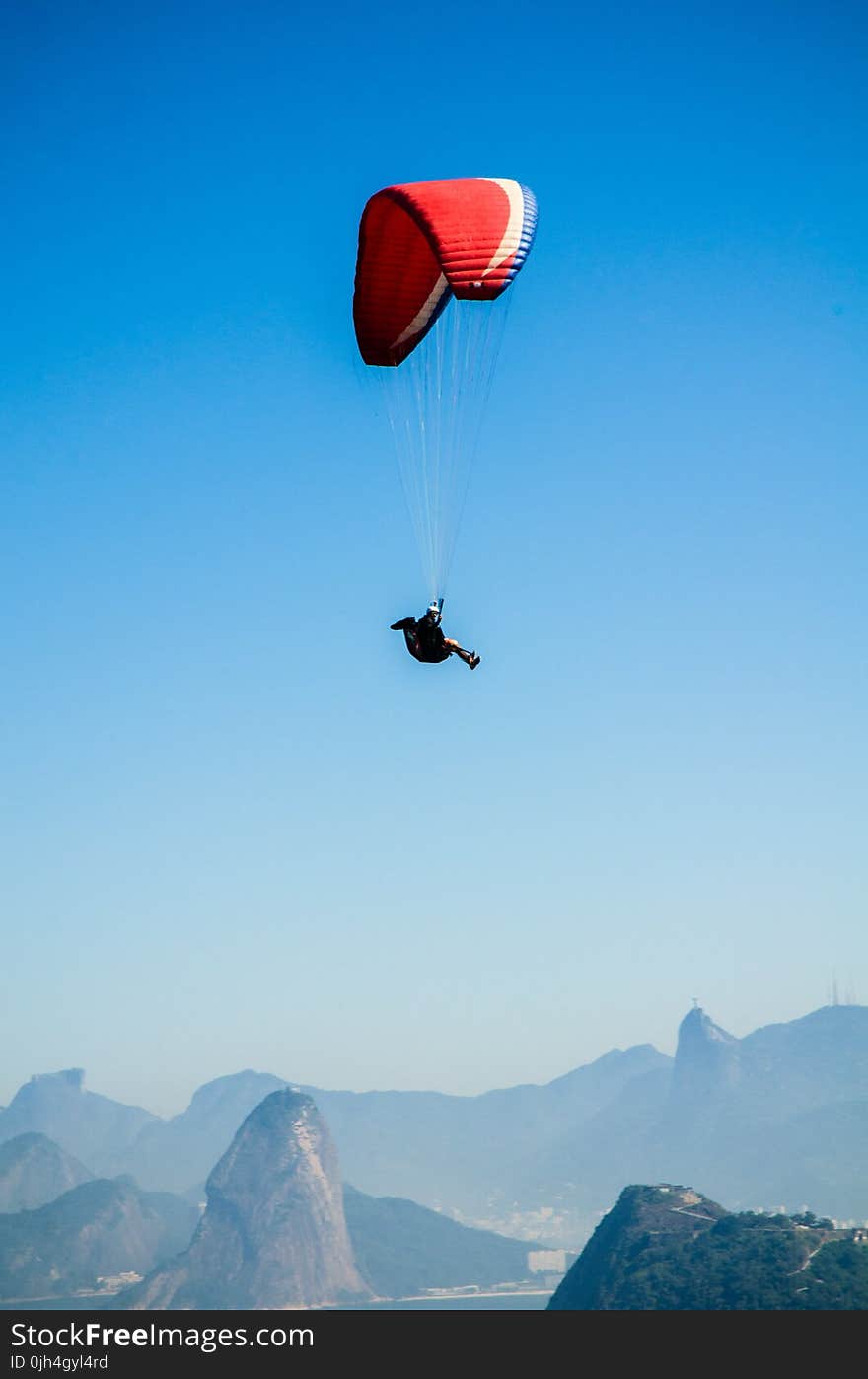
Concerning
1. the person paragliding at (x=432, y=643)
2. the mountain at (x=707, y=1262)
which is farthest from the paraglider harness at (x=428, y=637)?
the mountain at (x=707, y=1262)

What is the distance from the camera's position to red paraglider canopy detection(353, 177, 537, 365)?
29.2 metres

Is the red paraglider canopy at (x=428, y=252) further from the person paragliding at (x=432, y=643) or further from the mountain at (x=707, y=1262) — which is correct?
the mountain at (x=707, y=1262)

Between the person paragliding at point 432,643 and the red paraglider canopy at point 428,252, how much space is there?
6408 millimetres

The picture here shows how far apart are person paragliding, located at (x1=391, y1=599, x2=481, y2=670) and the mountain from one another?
112 m

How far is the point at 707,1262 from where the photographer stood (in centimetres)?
14838

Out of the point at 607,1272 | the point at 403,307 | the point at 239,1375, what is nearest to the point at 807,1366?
the point at 239,1375

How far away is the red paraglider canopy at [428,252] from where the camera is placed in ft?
95.7

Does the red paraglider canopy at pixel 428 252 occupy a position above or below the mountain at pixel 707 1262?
above

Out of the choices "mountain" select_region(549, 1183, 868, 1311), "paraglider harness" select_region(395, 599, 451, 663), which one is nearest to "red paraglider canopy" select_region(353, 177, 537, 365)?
"paraglider harness" select_region(395, 599, 451, 663)

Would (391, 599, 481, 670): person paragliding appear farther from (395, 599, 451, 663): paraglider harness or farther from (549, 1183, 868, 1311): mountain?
(549, 1183, 868, 1311): mountain

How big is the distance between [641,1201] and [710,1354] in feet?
151

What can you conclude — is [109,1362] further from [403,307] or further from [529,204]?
[529,204]

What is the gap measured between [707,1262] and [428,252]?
13660 cm

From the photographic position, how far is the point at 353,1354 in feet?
142
